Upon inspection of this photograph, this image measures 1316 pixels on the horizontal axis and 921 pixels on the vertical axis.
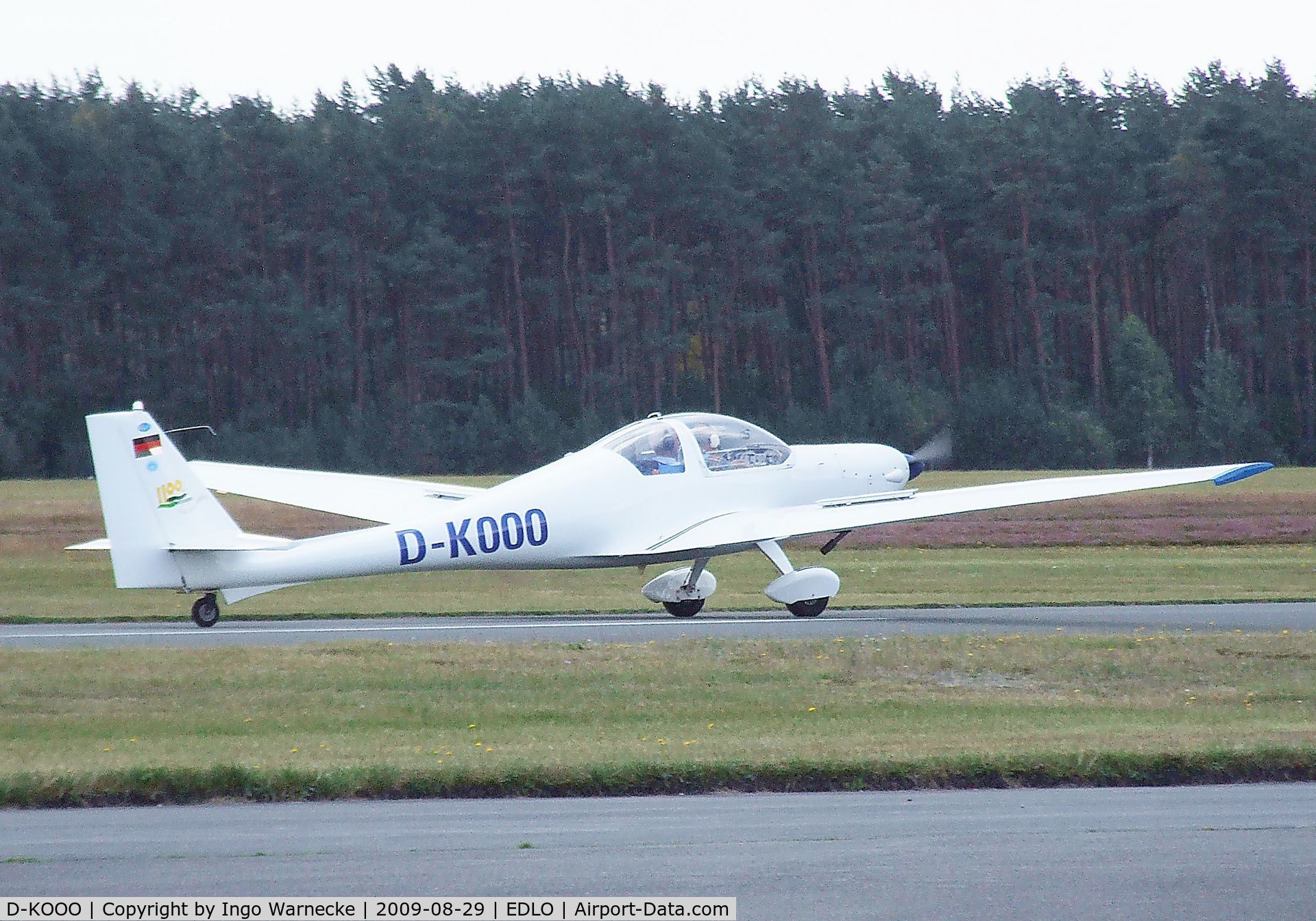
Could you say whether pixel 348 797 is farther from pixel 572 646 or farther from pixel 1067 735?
pixel 572 646

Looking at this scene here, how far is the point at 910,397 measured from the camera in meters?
61.5

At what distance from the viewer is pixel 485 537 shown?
17594mm

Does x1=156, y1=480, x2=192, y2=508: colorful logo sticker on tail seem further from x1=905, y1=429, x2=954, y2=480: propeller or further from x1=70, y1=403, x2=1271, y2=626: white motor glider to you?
x1=905, y1=429, x2=954, y2=480: propeller

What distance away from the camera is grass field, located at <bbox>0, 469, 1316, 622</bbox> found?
2227cm

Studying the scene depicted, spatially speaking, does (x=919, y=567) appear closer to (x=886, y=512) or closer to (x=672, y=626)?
(x=886, y=512)

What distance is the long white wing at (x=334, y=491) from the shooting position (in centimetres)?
2075

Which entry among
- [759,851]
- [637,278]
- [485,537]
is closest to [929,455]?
[485,537]

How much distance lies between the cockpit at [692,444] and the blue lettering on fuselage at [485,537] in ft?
4.72

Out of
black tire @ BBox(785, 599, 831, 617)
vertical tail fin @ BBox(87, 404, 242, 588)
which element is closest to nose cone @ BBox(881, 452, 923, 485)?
black tire @ BBox(785, 599, 831, 617)

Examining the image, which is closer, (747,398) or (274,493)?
(274,493)

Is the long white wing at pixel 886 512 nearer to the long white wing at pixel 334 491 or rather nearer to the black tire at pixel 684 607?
the black tire at pixel 684 607

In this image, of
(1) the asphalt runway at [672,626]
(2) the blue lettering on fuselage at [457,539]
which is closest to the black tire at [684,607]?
(1) the asphalt runway at [672,626]

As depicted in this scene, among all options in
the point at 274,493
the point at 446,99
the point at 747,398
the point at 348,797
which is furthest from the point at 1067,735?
the point at 446,99

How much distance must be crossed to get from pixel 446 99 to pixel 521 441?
20086mm
